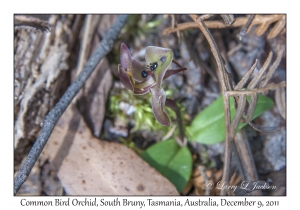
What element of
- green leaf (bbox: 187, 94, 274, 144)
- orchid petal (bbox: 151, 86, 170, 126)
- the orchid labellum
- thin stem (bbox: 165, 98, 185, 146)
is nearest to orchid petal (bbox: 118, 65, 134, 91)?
the orchid labellum

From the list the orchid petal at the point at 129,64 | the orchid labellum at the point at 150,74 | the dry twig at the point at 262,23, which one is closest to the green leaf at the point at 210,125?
the dry twig at the point at 262,23

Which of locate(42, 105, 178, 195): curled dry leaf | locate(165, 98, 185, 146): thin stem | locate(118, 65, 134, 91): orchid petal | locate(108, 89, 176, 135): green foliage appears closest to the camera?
locate(118, 65, 134, 91): orchid petal

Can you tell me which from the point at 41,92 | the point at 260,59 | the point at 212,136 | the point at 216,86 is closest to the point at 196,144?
the point at 212,136

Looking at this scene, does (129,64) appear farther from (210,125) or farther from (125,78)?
(210,125)

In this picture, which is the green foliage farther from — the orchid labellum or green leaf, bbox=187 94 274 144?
the orchid labellum

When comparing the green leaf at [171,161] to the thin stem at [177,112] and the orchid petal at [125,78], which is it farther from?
the orchid petal at [125,78]

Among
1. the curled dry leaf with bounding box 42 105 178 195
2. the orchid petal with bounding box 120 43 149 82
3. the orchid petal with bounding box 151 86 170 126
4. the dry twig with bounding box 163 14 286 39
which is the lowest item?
the curled dry leaf with bounding box 42 105 178 195
